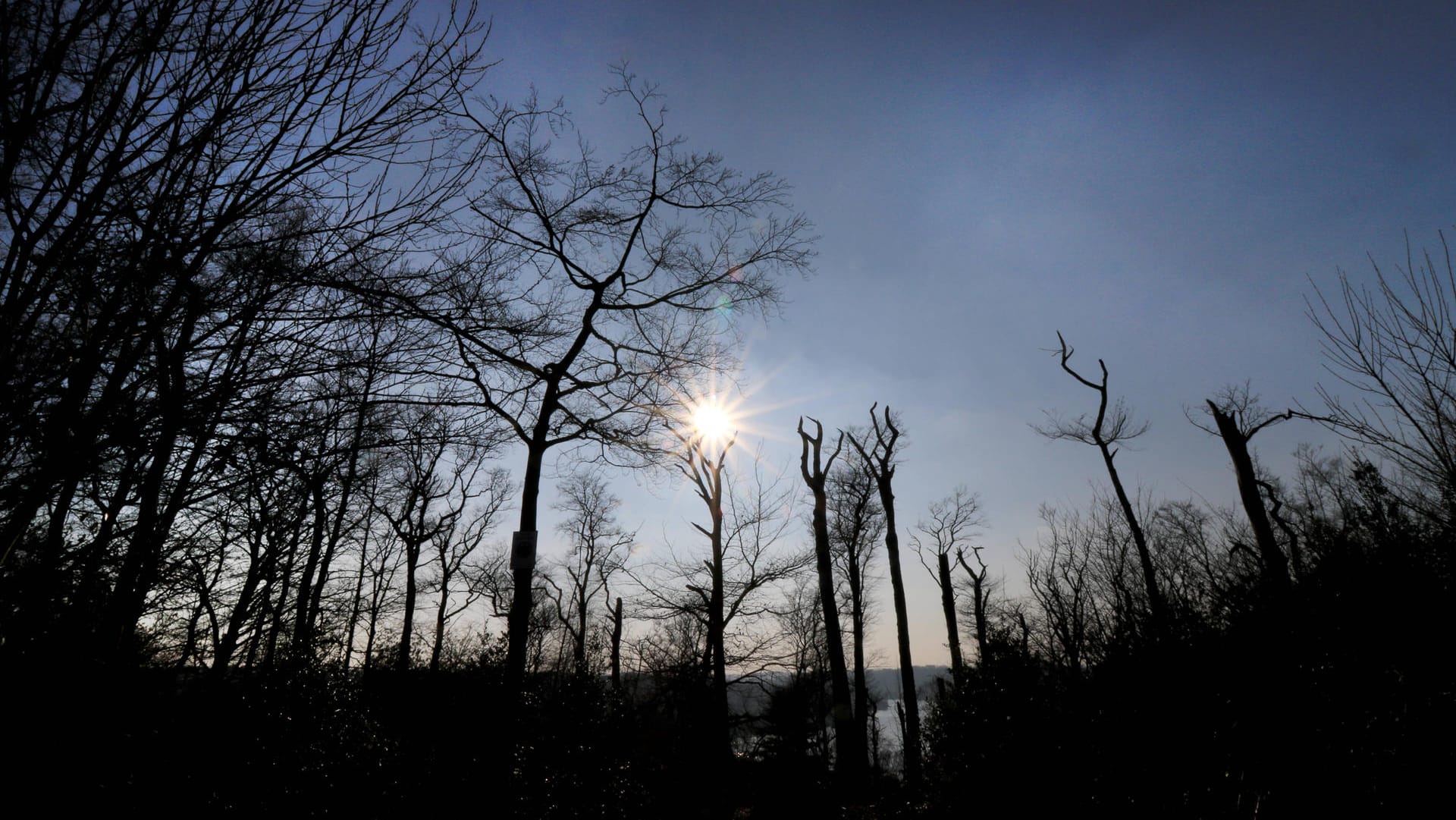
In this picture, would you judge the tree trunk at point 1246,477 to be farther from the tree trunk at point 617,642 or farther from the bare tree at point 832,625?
the tree trunk at point 617,642

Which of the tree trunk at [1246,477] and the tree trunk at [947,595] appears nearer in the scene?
the tree trunk at [1246,477]

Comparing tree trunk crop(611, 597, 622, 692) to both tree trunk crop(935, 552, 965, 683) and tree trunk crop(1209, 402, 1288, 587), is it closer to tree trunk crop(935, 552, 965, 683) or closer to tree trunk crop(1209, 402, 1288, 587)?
tree trunk crop(935, 552, 965, 683)

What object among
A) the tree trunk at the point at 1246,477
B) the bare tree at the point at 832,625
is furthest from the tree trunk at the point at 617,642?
the tree trunk at the point at 1246,477

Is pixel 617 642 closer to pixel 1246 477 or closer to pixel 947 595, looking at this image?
pixel 947 595

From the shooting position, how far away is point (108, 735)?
3205 mm

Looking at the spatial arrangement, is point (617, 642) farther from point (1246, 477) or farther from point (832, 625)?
point (1246, 477)

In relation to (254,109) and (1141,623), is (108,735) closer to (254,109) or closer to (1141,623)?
(254,109)

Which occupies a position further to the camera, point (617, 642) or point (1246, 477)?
point (617, 642)

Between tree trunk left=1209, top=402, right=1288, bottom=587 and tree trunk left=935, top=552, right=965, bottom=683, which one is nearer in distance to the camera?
tree trunk left=1209, top=402, right=1288, bottom=587

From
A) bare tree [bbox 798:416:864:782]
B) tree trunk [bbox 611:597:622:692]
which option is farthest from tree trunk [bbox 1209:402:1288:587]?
tree trunk [bbox 611:597:622:692]

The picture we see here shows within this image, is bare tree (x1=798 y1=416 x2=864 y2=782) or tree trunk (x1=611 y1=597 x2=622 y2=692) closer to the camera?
bare tree (x1=798 y1=416 x2=864 y2=782)

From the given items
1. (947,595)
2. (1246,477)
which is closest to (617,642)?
(947,595)

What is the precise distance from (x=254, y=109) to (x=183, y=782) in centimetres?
465

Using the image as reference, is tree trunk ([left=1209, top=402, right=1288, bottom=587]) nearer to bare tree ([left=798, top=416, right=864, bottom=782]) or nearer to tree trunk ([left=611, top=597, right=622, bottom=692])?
bare tree ([left=798, top=416, right=864, bottom=782])
